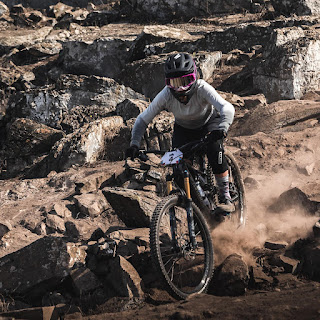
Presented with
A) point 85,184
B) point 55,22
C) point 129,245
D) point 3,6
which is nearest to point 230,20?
point 55,22

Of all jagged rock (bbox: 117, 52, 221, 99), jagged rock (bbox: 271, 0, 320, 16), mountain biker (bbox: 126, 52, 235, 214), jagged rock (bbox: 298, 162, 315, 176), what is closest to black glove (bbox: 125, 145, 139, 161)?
mountain biker (bbox: 126, 52, 235, 214)

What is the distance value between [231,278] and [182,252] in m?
0.59

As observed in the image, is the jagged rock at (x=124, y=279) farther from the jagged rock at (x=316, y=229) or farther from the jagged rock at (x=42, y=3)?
the jagged rock at (x=42, y=3)

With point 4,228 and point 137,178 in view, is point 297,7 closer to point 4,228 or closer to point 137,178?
point 137,178

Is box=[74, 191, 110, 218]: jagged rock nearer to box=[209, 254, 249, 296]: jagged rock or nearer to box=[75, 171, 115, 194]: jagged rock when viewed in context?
box=[75, 171, 115, 194]: jagged rock

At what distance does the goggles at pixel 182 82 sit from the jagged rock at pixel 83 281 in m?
2.28

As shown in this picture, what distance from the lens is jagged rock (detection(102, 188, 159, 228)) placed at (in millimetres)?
5980

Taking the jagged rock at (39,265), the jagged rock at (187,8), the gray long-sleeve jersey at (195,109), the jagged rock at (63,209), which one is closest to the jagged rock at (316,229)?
the gray long-sleeve jersey at (195,109)

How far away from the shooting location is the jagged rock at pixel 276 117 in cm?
966

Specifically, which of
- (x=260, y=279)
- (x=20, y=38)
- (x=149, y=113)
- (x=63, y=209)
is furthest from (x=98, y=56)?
(x=260, y=279)

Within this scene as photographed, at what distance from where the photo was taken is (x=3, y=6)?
2605cm

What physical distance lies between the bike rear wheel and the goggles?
47.2 inches

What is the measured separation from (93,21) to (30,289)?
21.5 meters

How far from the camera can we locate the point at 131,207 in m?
6.04
